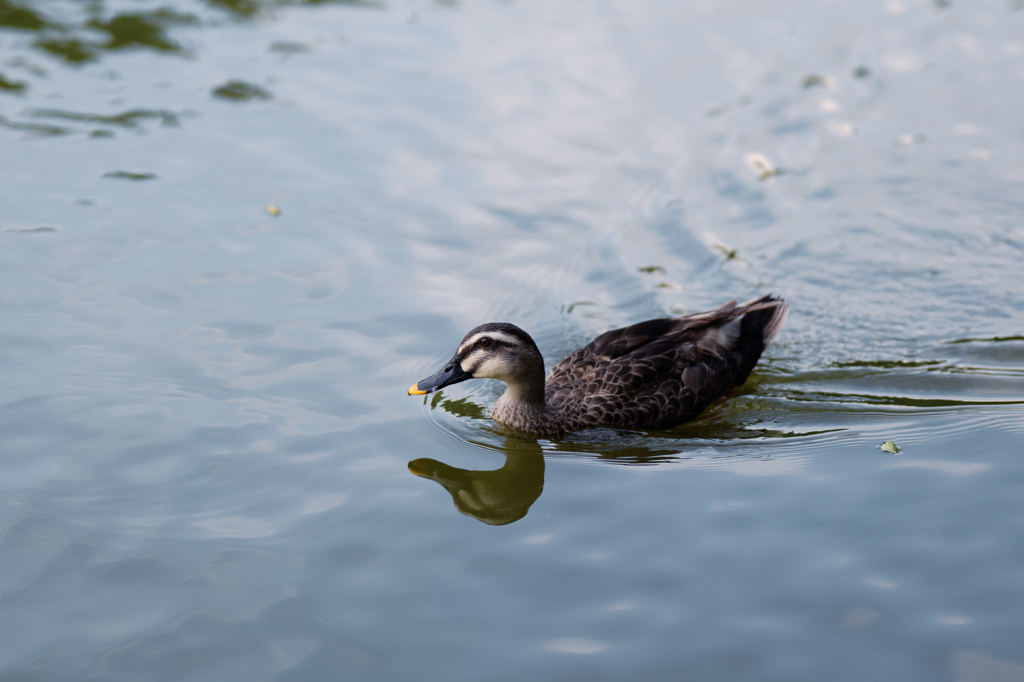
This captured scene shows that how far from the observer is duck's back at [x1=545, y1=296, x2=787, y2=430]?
25.3 ft

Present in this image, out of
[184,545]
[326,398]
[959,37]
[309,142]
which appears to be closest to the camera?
[184,545]

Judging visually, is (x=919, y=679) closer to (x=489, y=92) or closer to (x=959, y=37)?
(x=489, y=92)

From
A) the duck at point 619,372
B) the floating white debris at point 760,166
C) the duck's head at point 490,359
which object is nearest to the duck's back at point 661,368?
the duck at point 619,372

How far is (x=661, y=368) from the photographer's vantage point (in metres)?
7.87

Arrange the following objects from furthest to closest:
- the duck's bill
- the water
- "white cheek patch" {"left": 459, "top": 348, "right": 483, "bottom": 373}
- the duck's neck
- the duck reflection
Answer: the duck's neck → "white cheek patch" {"left": 459, "top": 348, "right": 483, "bottom": 373} → the duck's bill → the duck reflection → the water

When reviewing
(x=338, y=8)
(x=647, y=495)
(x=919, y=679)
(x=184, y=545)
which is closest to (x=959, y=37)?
(x=338, y=8)

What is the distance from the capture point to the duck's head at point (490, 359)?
7.43m

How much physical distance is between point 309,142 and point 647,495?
715cm

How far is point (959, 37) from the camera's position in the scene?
1430 centimetres

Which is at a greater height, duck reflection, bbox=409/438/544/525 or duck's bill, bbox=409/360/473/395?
duck's bill, bbox=409/360/473/395

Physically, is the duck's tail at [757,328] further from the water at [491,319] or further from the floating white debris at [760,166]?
the floating white debris at [760,166]

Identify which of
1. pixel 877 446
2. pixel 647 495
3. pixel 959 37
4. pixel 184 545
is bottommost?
pixel 184 545

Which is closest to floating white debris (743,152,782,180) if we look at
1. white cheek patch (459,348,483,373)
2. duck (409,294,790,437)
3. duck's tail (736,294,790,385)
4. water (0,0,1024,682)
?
water (0,0,1024,682)

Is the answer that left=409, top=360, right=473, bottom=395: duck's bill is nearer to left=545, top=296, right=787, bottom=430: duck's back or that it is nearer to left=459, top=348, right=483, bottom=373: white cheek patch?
left=459, top=348, right=483, bottom=373: white cheek patch
